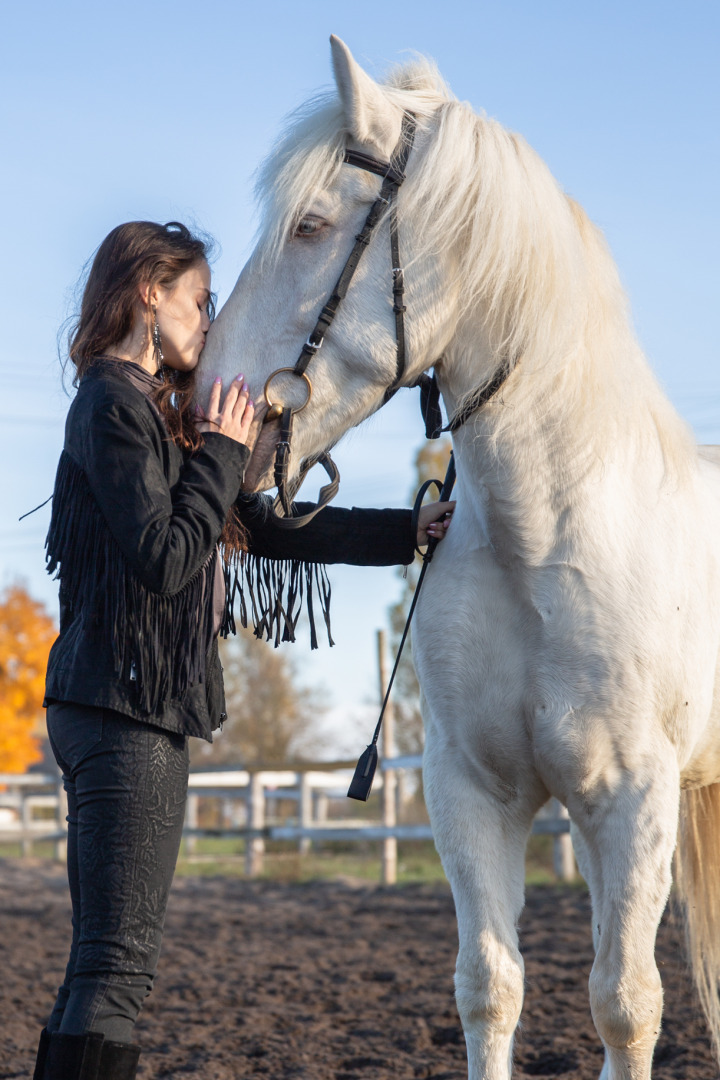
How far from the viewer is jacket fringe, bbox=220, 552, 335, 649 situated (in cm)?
229

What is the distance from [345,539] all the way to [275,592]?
209mm

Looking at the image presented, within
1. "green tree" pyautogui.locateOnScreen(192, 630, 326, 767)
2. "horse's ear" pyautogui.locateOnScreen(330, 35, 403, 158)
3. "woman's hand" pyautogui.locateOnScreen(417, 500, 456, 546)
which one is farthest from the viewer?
"green tree" pyautogui.locateOnScreen(192, 630, 326, 767)

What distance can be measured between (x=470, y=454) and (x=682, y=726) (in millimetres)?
703

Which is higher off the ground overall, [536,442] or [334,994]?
[536,442]

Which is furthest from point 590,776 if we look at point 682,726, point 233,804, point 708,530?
point 233,804

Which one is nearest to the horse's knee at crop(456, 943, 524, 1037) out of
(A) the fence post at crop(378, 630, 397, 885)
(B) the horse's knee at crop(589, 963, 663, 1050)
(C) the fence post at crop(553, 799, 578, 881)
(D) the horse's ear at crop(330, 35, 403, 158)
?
(B) the horse's knee at crop(589, 963, 663, 1050)

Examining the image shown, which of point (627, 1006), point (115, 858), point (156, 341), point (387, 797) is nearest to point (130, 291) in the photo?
point (156, 341)

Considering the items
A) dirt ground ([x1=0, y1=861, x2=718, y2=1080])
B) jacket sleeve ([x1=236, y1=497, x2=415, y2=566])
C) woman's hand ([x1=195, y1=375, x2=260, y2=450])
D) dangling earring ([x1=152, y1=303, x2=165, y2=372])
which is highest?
dangling earring ([x1=152, y1=303, x2=165, y2=372])

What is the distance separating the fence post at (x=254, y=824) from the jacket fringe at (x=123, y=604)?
9050 millimetres

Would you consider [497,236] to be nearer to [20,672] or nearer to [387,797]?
[387,797]

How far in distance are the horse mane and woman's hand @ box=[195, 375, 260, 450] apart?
0.89 ft

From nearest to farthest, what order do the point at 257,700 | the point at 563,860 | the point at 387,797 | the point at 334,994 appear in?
the point at 334,994 < the point at 563,860 < the point at 387,797 < the point at 257,700

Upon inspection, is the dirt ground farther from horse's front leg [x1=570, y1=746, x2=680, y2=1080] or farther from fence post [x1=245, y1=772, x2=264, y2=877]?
fence post [x1=245, y1=772, x2=264, y2=877]

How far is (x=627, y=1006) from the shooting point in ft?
6.25
